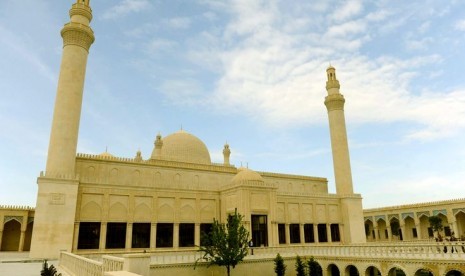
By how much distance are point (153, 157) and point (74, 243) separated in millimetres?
13260

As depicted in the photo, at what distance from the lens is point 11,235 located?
30875 millimetres

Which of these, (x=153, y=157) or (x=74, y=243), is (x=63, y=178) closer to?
(x=74, y=243)

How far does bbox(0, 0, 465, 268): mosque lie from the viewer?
22953 mm

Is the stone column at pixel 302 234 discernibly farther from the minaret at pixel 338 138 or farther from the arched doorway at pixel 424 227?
the arched doorway at pixel 424 227

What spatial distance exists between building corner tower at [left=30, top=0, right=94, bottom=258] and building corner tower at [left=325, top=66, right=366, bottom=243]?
2532 cm

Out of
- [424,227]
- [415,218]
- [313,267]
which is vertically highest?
[415,218]

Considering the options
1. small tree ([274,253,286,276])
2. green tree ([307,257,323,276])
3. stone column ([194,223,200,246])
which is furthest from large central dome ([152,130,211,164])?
green tree ([307,257,323,276])

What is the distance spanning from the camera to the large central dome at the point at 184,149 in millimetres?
36250

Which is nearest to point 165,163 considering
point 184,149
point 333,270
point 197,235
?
point 184,149

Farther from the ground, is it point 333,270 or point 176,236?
point 176,236

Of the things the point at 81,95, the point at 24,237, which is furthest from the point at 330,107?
the point at 24,237

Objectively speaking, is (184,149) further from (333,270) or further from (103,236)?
(333,270)

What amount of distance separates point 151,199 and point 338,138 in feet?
69.6

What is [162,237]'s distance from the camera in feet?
86.4
